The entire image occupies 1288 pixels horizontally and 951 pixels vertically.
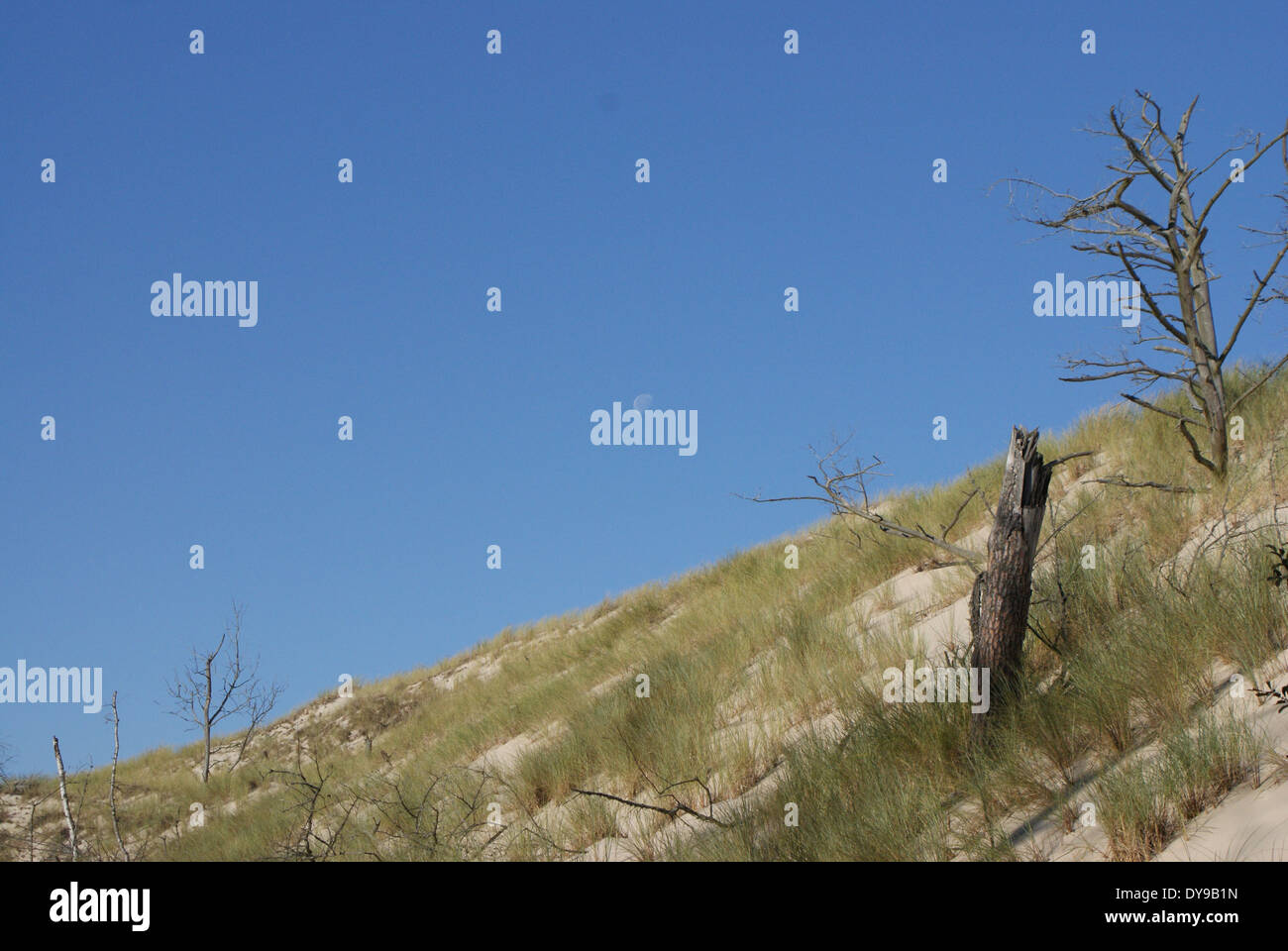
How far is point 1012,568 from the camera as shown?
5.67 meters

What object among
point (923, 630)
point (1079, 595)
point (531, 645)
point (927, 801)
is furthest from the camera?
point (531, 645)

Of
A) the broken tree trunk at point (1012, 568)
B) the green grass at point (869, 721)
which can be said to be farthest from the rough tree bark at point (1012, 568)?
the green grass at point (869, 721)

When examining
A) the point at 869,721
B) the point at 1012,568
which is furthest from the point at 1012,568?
the point at 869,721

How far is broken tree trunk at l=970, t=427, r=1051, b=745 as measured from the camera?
223 inches

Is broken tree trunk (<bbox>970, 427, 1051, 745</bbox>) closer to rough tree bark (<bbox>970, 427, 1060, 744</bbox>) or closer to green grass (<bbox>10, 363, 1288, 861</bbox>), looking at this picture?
rough tree bark (<bbox>970, 427, 1060, 744</bbox>)

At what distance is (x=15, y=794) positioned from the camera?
2084 centimetres

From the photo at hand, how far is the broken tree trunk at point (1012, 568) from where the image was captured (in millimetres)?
5676

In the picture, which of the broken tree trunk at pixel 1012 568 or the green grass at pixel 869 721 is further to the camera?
the broken tree trunk at pixel 1012 568

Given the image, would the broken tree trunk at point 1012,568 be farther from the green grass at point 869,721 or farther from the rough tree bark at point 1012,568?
the green grass at point 869,721

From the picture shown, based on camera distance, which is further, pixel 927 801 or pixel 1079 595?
pixel 1079 595
